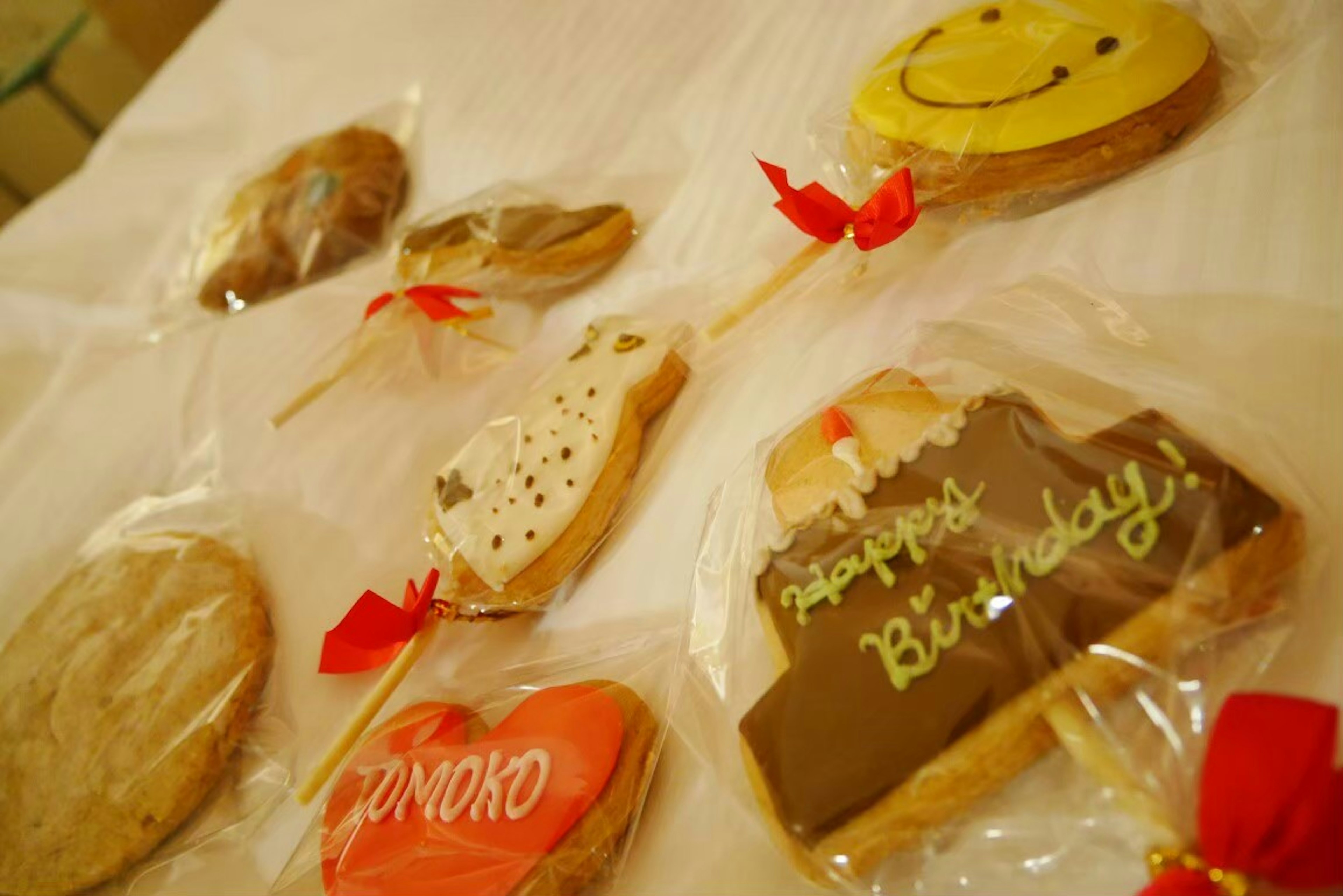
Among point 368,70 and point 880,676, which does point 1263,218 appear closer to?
point 880,676

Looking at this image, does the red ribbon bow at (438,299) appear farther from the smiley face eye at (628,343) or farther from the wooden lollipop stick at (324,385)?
the smiley face eye at (628,343)

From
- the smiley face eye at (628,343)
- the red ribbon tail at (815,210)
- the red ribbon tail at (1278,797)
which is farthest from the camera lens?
the smiley face eye at (628,343)

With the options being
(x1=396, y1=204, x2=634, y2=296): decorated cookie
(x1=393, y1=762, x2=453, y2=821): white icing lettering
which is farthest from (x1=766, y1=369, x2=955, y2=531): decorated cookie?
(x1=396, y1=204, x2=634, y2=296): decorated cookie

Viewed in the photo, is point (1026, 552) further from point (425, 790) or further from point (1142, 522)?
point (425, 790)

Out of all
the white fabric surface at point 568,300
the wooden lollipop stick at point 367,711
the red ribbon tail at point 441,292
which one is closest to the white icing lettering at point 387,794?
the wooden lollipop stick at point 367,711

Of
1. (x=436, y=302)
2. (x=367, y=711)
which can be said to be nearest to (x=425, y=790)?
(x=367, y=711)
